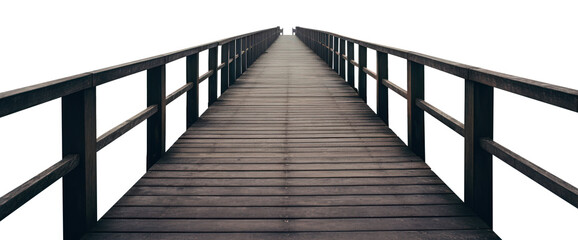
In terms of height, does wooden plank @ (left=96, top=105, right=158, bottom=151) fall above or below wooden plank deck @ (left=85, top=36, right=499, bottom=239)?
above

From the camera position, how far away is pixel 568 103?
6.88ft

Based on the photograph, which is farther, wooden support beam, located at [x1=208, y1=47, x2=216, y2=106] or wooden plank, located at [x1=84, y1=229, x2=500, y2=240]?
wooden support beam, located at [x1=208, y1=47, x2=216, y2=106]

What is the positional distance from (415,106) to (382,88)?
1.43 m

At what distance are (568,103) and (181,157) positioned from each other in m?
2.95

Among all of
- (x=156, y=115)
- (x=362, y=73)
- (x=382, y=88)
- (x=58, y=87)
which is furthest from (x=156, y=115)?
(x=362, y=73)

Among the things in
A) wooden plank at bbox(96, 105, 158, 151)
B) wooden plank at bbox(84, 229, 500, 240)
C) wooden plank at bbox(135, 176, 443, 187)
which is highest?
wooden plank at bbox(96, 105, 158, 151)

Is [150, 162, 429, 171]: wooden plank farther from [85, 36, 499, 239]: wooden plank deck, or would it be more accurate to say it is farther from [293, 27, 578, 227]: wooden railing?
[293, 27, 578, 227]: wooden railing

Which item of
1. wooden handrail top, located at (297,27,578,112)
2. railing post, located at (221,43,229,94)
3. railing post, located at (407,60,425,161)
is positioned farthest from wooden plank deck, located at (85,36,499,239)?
railing post, located at (221,43,229,94)

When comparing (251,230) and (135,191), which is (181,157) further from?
(251,230)

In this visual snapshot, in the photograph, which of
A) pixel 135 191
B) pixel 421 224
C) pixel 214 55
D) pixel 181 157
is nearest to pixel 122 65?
pixel 135 191

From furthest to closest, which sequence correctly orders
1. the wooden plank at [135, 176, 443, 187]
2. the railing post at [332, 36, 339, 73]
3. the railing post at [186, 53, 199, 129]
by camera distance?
the railing post at [332, 36, 339, 73]
the railing post at [186, 53, 199, 129]
the wooden plank at [135, 176, 443, 187]

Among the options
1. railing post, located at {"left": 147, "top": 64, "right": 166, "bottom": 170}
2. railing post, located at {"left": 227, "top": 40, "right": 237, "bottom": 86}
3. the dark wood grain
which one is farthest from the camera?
railing post, located at {"left": 227, "top": 40, "right": 237, "bottom": 86}

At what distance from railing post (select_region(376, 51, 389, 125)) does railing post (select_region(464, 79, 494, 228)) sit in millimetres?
2694

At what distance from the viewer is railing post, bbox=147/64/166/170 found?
4098 millimetres
